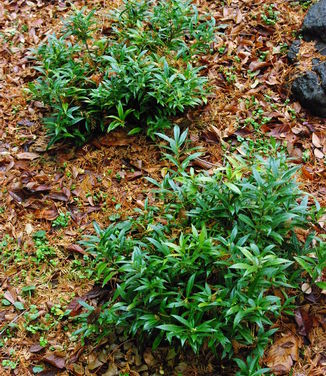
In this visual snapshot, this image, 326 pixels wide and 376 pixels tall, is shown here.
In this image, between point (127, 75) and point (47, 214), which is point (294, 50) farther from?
point (47, 214)

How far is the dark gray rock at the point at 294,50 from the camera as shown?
375 centimetres

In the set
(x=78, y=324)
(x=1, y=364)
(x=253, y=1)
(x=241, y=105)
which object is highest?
(x=253, y=1)

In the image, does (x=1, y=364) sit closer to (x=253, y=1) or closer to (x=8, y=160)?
(x=8, y=160)

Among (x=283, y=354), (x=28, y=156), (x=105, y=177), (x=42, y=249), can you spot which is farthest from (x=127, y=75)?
(x=283, y=354)

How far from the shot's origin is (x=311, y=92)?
138 inches

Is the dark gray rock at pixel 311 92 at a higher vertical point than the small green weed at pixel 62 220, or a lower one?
higher

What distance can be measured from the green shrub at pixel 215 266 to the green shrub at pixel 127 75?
0.98 m

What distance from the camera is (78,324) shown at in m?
2.79

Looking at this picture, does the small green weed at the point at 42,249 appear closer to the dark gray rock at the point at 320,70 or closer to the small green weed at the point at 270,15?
the dark gray rock at the point at 320,70

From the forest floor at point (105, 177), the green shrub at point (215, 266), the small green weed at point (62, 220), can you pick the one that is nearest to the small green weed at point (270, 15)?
the forest floor at point (105, 177)

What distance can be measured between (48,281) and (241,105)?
7.00 ft

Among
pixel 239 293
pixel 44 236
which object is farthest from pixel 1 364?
pixel 239 293

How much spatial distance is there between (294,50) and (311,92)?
20.2 inches

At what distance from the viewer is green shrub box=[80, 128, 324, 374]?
2.27 meters
